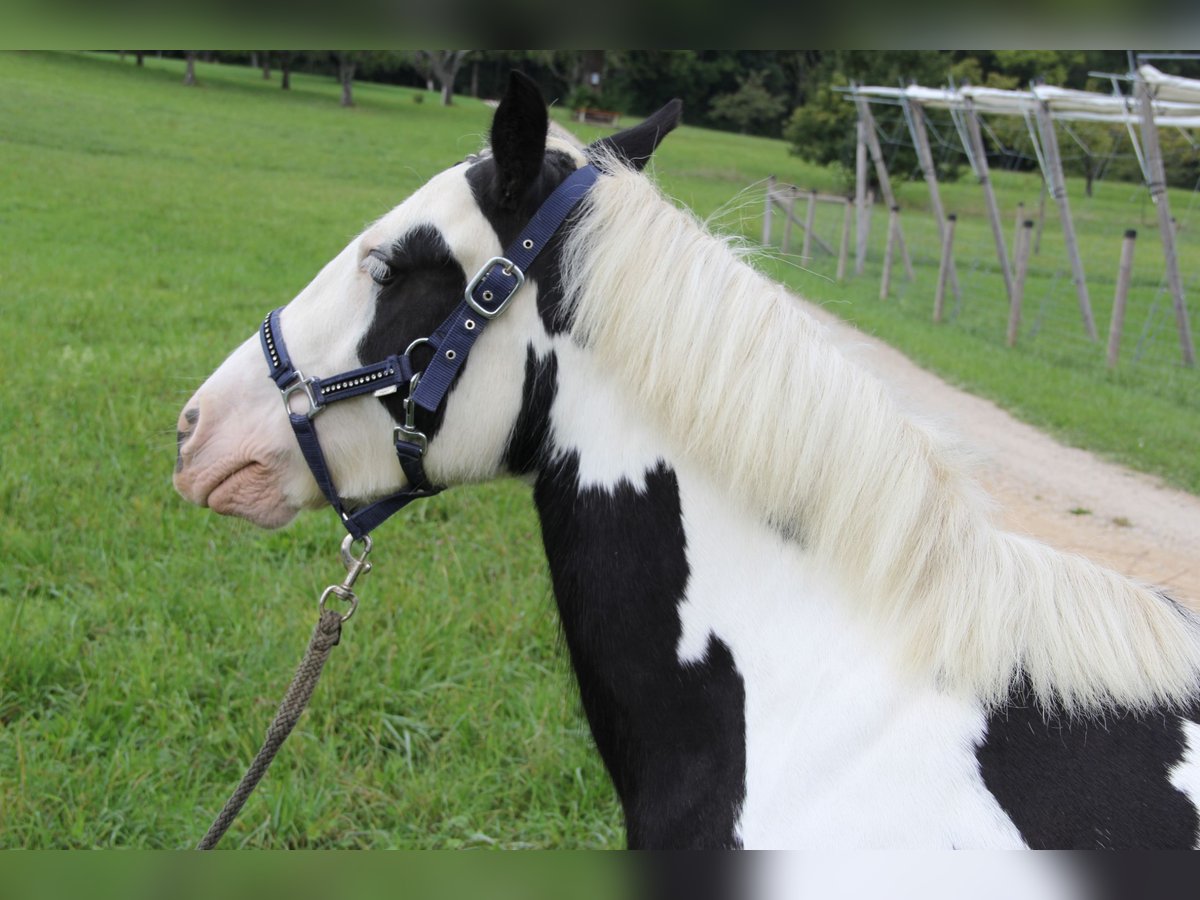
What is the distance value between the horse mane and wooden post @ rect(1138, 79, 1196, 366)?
8.63 meters

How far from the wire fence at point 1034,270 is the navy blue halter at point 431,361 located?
284 cm

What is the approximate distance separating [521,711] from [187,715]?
1.15 m

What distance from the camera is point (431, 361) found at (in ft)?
5.70

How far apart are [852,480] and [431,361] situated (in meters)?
0.79

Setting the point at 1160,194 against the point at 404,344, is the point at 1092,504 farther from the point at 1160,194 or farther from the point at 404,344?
the point at 404,344

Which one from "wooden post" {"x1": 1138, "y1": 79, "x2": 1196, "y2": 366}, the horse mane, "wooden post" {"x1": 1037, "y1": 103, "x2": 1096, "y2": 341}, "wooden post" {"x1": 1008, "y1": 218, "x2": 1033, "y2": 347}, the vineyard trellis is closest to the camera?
the horse mane

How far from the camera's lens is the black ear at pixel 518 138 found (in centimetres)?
163

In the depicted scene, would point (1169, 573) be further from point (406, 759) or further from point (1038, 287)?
point (1038, 287)

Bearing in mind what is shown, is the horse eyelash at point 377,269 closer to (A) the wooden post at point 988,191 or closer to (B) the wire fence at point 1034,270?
(B) the wire fence at point 1034,270

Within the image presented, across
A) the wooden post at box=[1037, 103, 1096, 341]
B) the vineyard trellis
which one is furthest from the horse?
the wooden post at box=[1037, 103, 1096, 341]

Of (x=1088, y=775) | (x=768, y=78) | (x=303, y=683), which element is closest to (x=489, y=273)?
(x=303, y=683)

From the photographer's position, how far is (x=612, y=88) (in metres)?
8.41

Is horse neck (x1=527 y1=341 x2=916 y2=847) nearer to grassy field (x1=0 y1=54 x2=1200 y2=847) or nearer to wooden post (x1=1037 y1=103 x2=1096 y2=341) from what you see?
grassy field (x1=0 y1=54 x2=1200 y2=847)

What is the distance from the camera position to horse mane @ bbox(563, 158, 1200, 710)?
5.02 ft
